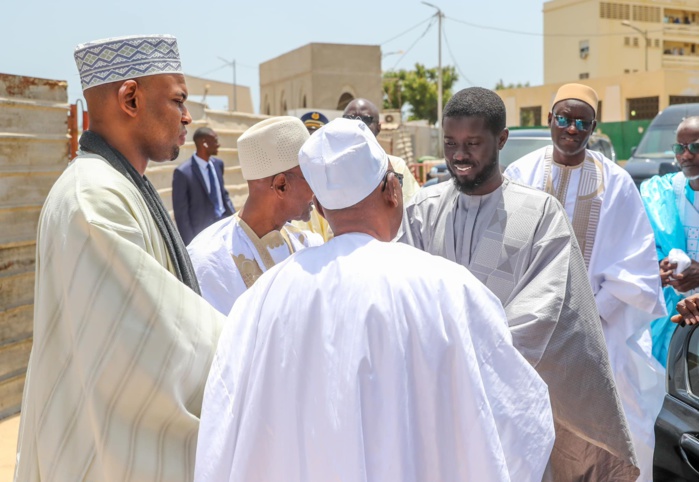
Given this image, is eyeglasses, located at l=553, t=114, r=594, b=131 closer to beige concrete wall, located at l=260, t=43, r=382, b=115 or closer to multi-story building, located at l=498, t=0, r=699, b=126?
beige concrete wall, located at l=260, t=43, r=382, b=115

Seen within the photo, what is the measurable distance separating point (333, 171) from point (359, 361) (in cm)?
51

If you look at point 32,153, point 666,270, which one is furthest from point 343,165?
point 32,153

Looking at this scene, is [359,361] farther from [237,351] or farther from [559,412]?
[559,412]

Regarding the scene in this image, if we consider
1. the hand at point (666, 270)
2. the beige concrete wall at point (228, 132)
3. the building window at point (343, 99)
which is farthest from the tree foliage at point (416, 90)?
the hand at point (666, 270)

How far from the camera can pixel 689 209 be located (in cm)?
552

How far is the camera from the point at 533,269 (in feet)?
11.0

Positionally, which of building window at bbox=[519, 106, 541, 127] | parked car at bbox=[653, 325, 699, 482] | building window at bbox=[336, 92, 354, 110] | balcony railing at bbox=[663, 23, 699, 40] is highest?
balcony railing at bbox=[663, 23, 699, 40]

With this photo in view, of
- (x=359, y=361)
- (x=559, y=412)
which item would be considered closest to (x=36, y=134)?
(x=559, y=412)

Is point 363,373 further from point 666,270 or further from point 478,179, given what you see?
point 666,270

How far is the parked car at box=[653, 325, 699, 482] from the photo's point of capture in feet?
13.5

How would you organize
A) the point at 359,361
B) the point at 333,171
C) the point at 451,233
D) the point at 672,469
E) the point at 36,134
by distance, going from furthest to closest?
1. the point at 36,134
2. the point at 672,469
3. the point at 451,233
4. the point at 333,171
5. the point at 359,361

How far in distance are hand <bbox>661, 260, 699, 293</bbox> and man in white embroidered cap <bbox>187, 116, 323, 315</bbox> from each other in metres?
2.58

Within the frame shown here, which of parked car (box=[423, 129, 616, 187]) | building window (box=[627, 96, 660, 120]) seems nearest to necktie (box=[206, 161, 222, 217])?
parked car (box=[423, 129, 616, 187])

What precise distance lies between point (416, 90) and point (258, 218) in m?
61.2
